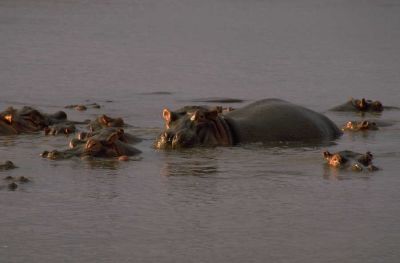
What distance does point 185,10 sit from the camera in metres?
29.4

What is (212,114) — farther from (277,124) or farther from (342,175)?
(342,175)

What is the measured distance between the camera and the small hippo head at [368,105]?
41.3ft

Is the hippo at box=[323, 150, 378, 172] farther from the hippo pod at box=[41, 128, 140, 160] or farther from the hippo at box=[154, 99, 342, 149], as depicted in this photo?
the hippo pod at box=[41, 128, 140, 160]

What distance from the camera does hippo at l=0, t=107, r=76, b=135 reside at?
1073cm

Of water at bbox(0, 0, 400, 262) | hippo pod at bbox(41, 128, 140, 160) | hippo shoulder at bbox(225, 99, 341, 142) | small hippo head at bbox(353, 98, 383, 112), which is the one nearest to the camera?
water at bbox(0, 0, 400, 262)

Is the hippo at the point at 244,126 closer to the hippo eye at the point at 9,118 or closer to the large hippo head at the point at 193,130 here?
the large hippo head at the point at 193,130

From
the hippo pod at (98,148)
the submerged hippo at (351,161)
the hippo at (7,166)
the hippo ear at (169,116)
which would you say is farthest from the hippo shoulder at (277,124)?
the hippo at (7,166)

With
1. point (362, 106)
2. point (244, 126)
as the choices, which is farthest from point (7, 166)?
point (362, 106)

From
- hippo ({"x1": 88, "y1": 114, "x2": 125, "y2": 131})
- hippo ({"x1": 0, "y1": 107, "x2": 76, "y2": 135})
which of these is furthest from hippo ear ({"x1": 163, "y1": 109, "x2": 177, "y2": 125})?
hippo ({"x1": 0, "y1": 107, "x2": 76, "y2": 135})

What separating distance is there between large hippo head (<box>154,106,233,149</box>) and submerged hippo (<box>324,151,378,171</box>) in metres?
1.32

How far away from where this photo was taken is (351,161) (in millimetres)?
8938

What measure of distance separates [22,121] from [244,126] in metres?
2.11

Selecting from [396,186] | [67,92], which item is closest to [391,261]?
[396,186]

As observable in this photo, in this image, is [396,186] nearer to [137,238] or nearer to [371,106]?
[137,238]
